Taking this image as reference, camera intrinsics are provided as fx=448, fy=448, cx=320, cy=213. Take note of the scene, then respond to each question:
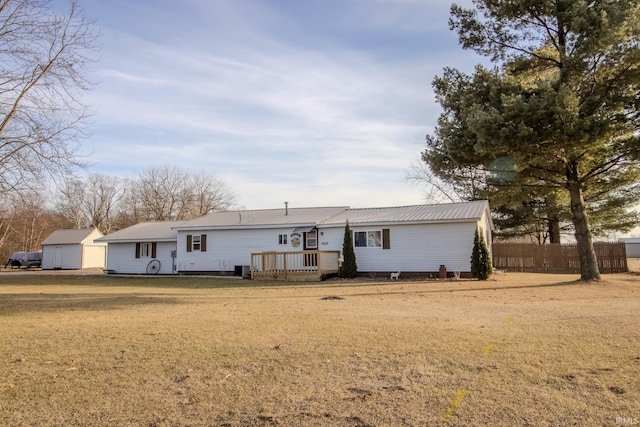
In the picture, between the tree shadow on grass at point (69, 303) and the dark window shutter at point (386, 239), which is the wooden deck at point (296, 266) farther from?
the tree shadow on grass at point (69, 303)

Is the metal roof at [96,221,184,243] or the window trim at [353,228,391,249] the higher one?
the metal roof at [96,221,184,243]

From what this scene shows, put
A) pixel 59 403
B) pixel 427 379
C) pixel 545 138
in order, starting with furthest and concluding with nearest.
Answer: pixel 545 138 → pixel 427 379 → pixel 59 403

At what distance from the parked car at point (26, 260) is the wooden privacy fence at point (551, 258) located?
38975mm

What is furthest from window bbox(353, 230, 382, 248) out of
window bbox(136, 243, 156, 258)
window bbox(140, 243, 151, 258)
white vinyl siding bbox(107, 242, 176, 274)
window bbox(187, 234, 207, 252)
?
window bbox(140, 243, 151, 258)

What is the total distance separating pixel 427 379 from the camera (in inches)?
176

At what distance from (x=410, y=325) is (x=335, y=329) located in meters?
1.31

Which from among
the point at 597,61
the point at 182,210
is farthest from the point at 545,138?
the point at 182,210

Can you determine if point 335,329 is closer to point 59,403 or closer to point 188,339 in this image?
point 188,339

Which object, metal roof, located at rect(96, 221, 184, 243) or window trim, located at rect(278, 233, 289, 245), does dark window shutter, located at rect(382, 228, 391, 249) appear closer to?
window trim, located at rect(278, 233, 289, 245)

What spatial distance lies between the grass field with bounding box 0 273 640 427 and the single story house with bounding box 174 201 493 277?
10703 millimetres

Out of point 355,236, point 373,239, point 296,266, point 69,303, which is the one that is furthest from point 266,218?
point 69,303

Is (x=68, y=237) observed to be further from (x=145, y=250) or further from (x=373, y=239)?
(x=373, y=239)

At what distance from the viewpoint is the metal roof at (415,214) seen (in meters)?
19.8

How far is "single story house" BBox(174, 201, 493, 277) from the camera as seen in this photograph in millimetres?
19906
